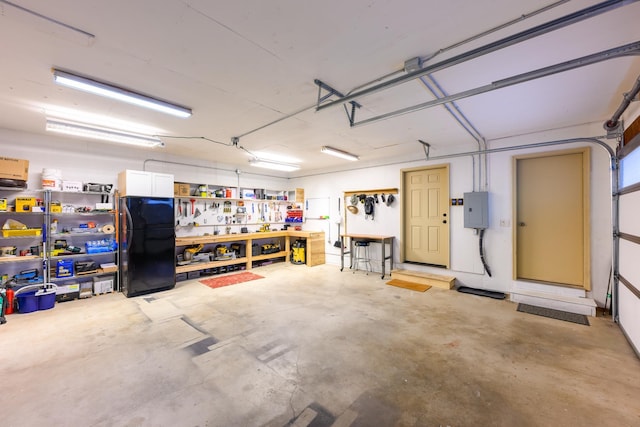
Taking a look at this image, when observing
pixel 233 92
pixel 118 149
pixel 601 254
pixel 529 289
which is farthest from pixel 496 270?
pixel 118 149

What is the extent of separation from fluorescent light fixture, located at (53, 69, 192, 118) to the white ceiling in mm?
86

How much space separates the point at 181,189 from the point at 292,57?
186 inches

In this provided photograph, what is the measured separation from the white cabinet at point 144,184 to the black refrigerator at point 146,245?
109 mm

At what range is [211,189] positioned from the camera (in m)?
6.72

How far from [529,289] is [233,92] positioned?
213 inches

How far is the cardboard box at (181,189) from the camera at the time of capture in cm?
580

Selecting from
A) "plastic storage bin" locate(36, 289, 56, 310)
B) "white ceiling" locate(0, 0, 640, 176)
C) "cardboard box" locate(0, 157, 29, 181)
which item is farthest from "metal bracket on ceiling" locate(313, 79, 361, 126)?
"plastic storage bin" locate(36, 289, 56, 310)

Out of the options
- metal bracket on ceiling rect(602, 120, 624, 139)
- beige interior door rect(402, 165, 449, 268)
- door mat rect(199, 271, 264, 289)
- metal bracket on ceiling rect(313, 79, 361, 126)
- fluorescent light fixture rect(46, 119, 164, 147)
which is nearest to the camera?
metal bracket on ceiling rect(313, 79, 361, 126)

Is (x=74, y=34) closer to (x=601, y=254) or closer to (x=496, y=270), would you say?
(x=496, y=270)

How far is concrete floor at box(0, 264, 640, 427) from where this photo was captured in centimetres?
189

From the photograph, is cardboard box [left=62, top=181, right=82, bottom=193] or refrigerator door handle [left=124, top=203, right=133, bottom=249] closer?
cardboard box [left=62, top=181, right=82, bottom=193]

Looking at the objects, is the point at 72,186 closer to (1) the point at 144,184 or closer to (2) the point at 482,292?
(1) the point at 144,184

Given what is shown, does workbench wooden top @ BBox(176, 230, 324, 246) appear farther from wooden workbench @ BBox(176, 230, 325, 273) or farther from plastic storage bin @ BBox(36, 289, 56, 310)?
plastic storage bin @ BBox(36, 289, 56, 310)

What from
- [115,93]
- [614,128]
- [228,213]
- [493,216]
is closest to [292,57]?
[115,93]
